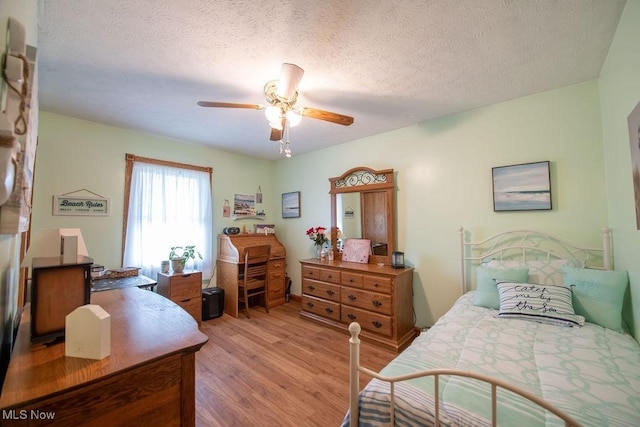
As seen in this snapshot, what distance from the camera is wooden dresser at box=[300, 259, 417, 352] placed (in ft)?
8.77

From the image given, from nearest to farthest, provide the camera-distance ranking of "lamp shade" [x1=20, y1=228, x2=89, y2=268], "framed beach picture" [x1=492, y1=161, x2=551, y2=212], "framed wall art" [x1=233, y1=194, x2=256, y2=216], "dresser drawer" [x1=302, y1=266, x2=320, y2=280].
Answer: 1. "lamp shade" [x1=20, y1=228, x2=89, y2=268]
2. "framed beach picture" [x1=492, y1=161, x2=551, y2=212]
3. "dresser drawer" [x1=302, y1=266, x2=320, y2=280]
4. "framed wall art" [x1=233, y1=194, x2=256, y2=216]

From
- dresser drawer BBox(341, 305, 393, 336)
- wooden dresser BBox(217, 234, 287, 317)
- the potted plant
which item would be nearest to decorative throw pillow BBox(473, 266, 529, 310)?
dresser drawer BBox(341, 305, 393, 336)

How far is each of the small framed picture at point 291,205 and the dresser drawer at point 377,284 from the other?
5.97ft

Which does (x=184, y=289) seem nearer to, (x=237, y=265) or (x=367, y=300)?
(x=237, y=265)

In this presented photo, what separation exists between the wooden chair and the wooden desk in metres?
2.33

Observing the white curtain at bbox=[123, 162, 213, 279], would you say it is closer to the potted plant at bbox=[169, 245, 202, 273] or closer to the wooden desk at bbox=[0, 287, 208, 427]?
the potted plant at bbox=[169, 245, 202, 273]

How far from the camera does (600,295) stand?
1716mm

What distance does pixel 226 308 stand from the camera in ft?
12.1

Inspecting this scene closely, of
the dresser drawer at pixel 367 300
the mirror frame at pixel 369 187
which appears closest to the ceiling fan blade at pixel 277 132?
the mirror frame at pixel 369 187

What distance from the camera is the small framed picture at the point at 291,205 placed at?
4.28 meters

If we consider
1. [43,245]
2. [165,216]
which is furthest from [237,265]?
[43,245]

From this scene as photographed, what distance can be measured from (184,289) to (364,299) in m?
2.17

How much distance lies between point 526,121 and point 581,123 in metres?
0.37

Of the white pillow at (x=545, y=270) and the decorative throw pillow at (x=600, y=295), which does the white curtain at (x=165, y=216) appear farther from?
the decorative throw pillow at (x=600, y=295)
